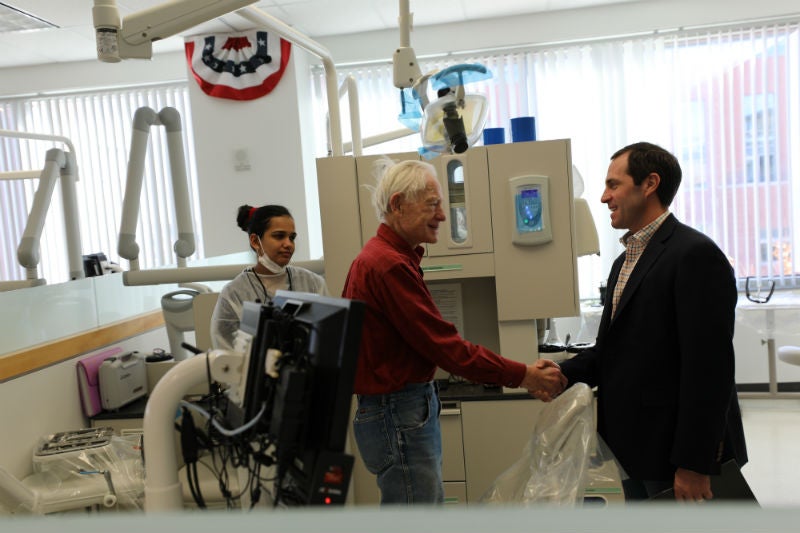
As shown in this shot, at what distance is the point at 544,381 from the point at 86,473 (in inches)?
70.8

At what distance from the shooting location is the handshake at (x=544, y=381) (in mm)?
1963

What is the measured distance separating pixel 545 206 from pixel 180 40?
4023 millimetres

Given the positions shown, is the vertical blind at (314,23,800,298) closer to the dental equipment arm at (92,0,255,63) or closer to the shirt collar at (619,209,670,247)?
the shirt collar at (619,209,670,247)

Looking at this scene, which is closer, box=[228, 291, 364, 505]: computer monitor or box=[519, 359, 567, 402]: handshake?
box=[228, 291, 364, 505]: computer monitor

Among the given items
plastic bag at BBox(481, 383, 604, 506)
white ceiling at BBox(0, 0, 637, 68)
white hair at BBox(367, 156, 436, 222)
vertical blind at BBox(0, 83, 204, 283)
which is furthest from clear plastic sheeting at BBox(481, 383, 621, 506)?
vertical blind at BBox(0, 83, 204, 283)

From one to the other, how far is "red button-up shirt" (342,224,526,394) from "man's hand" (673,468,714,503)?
570 mm

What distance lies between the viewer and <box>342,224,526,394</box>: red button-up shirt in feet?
5.61

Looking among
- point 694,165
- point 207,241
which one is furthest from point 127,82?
point 694,165

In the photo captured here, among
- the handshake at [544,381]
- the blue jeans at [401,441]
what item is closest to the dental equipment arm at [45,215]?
the blue jeans at [401,441]

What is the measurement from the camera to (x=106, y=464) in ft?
8.43

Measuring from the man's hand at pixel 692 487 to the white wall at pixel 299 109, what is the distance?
3.88 m

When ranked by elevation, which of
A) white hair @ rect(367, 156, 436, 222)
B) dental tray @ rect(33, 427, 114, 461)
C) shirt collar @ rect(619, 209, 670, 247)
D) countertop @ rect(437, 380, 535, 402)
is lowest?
dental tray @ rect(33, 427, 114, 461)

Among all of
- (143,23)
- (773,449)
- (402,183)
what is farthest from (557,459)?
(773,449)

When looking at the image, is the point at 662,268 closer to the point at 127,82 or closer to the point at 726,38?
the point at 726,38
